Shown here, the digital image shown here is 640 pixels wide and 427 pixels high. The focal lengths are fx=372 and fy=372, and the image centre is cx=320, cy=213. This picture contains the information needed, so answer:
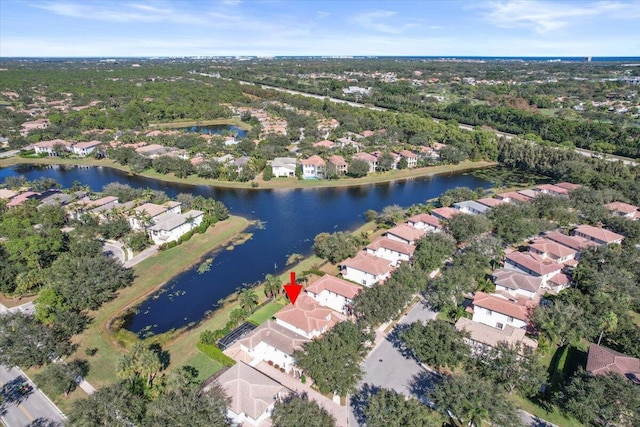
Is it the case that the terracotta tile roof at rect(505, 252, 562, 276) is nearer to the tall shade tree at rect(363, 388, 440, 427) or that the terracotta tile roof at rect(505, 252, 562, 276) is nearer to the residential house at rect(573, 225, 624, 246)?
the residential house at rect(573, 225, 624, 246)

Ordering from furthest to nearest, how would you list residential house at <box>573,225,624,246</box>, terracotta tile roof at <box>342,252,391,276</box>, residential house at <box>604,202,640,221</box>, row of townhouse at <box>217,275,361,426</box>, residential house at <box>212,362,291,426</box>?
residential house at <box>604,202,640,221</box> < residential house at <box>573,225,624,246</box> < terracotta tile roof at <box>342,252,391,276</box> < row of townhouse at <box>217,275,361,426</box> < residential house at <box>212,362,291,426</box>

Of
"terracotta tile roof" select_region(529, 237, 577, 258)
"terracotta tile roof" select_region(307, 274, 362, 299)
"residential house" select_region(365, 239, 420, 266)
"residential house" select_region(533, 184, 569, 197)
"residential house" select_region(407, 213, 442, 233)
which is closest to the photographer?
"terracotta tile roof" select_region(307, 274, 362, 299)

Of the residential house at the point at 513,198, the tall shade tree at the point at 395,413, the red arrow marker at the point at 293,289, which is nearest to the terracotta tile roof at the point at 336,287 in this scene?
the red arrow marker at the point at 293,289

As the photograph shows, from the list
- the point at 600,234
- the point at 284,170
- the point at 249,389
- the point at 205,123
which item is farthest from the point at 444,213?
the point at 205,123

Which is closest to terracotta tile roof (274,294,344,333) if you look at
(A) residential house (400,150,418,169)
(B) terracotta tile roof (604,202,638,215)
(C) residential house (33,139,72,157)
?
(B) terracotta tile roof (604,202,638,215)

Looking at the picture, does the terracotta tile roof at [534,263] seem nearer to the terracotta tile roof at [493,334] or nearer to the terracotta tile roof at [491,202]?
the terracotta tile roof at [493,334]

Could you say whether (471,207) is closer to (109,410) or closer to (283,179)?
(283,179)
